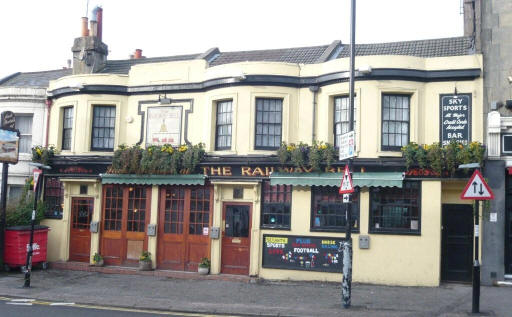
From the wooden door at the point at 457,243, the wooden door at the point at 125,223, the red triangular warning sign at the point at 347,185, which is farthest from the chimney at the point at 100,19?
the wooden door at the point at 457,243

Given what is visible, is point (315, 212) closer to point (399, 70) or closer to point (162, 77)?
point (399, 70)

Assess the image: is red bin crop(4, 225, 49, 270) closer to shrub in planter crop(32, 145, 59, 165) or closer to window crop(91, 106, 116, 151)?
shrub in planter crop(32, 145, 59, 165)

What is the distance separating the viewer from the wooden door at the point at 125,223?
18.0 metres

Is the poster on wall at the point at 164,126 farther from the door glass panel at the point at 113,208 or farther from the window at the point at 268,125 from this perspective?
the window at the point at 268,125

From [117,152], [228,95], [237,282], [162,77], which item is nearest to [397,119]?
[228,95]

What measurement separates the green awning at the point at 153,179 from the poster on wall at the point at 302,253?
9.70 ft

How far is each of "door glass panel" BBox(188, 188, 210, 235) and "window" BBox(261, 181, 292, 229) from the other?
6.57 ft

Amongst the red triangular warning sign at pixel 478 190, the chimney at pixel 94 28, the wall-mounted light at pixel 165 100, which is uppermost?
the chimney at pixel 94 28

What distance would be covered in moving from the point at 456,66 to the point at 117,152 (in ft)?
36.8

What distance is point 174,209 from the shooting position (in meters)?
17.8

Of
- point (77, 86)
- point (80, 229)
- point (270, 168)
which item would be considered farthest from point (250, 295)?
point (77, 86)

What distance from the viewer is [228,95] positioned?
1705 centimetres

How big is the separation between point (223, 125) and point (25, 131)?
883 cm

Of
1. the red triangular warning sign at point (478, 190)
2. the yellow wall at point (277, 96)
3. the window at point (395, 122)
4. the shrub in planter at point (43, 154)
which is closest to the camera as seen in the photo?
the red triangular warning sign at point (478, 190)
